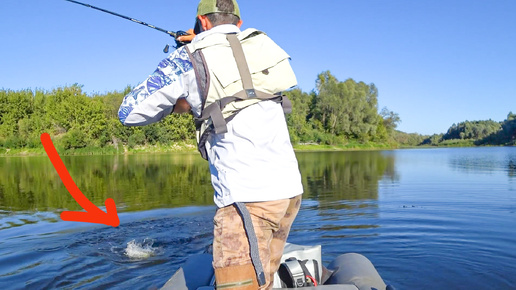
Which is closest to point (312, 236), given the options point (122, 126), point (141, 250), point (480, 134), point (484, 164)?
point (141, 250)

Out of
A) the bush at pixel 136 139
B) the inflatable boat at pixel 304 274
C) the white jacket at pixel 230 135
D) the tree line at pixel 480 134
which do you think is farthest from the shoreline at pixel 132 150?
the white jacket at pixel 230 135

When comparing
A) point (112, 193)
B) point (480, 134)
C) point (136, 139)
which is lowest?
point (112, 193)

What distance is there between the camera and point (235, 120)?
2.50 meters

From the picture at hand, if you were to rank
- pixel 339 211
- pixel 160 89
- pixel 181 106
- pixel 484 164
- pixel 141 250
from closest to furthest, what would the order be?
pixel 160 89, pixel 181 106, pixel 141 250, pixel 339 211, pixel 484 164

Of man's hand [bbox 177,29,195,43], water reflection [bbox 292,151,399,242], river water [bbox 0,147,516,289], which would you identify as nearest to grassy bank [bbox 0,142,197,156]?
river water [bbox 0,147,516,289]

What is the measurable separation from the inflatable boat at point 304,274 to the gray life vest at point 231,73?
139cm

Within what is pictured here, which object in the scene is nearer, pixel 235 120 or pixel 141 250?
pixel 235 120

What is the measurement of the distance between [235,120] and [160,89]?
17.7 inches

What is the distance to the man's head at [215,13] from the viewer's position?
267 cm

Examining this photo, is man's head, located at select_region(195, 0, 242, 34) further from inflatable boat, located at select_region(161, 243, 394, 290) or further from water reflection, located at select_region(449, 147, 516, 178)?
water reflection, located at select_region(449, 147, 516, 178)

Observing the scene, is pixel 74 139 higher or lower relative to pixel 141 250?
higher

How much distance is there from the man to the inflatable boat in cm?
80

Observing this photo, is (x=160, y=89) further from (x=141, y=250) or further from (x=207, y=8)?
(x=141, y=250)

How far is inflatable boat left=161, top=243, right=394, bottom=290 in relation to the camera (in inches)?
138
